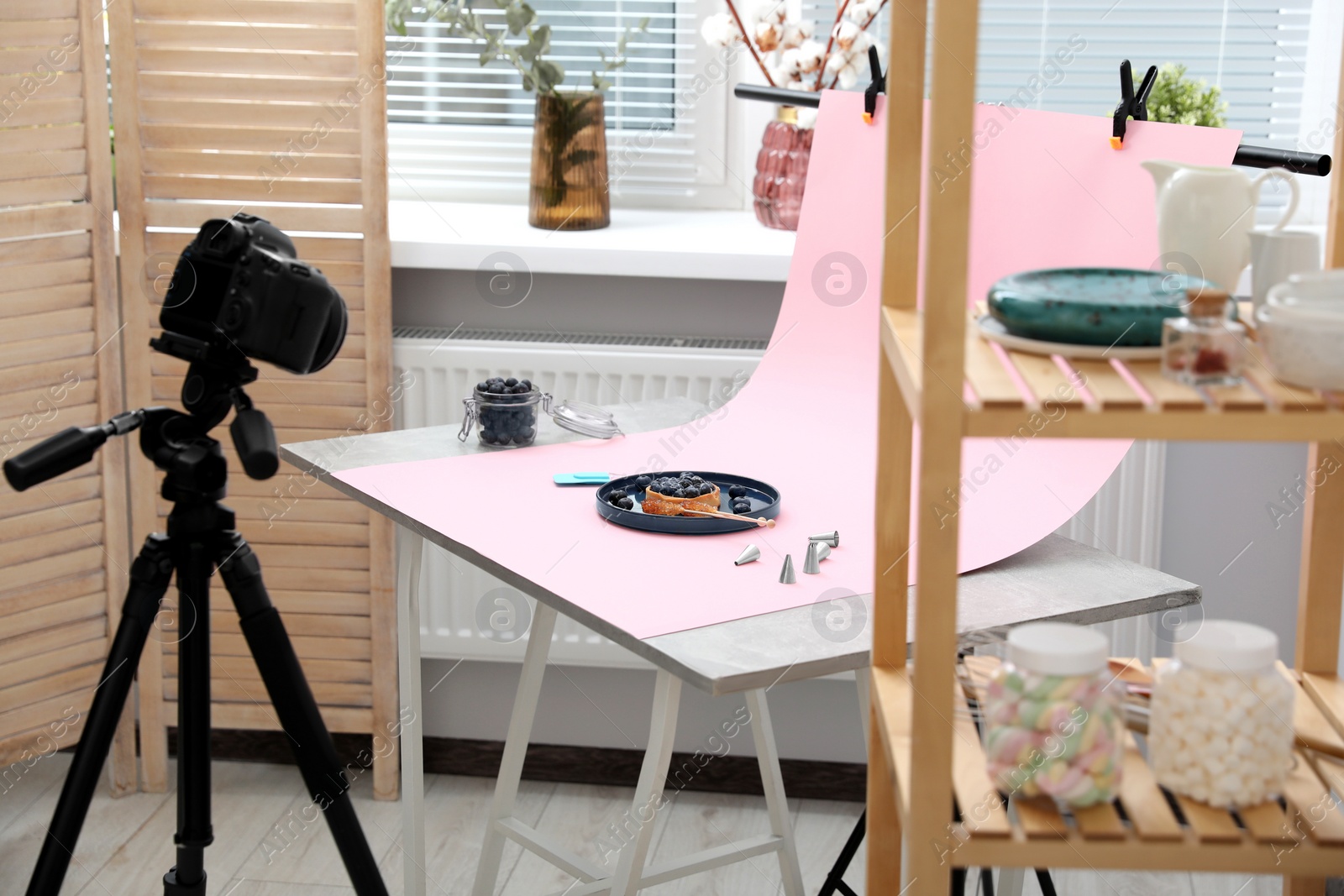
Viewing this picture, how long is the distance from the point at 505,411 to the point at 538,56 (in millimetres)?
860

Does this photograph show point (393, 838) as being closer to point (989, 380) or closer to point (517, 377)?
point (517, 377)

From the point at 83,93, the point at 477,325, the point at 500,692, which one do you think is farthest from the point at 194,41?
the point at 500,692

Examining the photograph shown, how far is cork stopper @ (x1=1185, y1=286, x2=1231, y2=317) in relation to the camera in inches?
32.6

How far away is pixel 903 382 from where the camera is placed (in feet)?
3.00

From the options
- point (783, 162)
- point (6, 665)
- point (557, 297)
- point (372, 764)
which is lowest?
point (372, 764)

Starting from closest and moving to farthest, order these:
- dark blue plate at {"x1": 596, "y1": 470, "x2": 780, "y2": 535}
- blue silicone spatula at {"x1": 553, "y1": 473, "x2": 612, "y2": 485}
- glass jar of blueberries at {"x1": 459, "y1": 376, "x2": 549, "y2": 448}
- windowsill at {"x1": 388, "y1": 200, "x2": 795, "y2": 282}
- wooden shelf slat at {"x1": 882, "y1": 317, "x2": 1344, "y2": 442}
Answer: wooden shelf slat at {"x1": 882, "y1": 317, "x2": 1344, "y2": 442} → dark blue plate at {"x1": 596, "y1": 470, "x2": 780, "y2": 535} → blue silicone spatula at {"x1": 553, "y1": 473, "x2": 612, "y2": 485} → glass jar of blueberries at {"x1": 459, "y1": 376, "x2": 549, "y2": 448} → windowsill at {"x1": 388, "y1": 200, "x2": 795, "y2": 282}

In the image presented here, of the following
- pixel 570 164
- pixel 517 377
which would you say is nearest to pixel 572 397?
pixel 517 377

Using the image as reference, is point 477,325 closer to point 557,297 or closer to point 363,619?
point 557,297

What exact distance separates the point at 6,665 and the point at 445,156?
120 cm

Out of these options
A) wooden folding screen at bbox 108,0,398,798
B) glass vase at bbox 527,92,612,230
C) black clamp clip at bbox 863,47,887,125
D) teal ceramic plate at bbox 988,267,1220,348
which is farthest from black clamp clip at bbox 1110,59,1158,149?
wooden folding screen at bbox 108,0,398,798

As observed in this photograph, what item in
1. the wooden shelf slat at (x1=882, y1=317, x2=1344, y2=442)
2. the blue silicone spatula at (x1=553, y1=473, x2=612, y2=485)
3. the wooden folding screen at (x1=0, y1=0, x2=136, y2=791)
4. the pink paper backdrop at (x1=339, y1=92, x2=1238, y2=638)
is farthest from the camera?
the wooden folding screen at (x1=0, y1=0, x2=136, y2=791)

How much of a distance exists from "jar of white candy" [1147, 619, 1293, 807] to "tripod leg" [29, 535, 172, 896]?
83 centimetres

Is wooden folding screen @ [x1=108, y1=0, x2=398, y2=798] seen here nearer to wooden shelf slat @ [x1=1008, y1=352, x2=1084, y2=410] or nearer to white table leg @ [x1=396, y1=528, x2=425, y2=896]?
white table leg @ [x1=396, y1=528, x2=425, y2=896]

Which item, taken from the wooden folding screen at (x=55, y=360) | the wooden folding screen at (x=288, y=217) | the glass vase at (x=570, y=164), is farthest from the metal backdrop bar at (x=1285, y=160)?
the wooden folding screen at (x=55, y=360)
